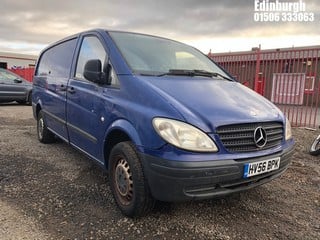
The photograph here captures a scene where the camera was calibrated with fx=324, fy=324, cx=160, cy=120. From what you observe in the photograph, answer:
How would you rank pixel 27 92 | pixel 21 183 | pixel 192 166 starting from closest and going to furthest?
pixel 192 166 < pixel 21 183 < pixel 27 92

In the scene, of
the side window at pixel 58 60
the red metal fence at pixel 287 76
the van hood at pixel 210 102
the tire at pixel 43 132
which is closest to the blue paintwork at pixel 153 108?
the van hood at pixel 210 102

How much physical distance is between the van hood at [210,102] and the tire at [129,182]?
1.94ft

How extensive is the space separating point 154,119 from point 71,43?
8.43ft

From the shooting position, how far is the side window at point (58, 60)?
4.57m

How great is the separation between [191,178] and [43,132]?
A: 13.1 feet

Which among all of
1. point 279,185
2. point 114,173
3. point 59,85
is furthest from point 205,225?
point 59,85

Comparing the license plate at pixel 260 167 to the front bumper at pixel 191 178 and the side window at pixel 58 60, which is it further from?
the side window at pixel 58 60

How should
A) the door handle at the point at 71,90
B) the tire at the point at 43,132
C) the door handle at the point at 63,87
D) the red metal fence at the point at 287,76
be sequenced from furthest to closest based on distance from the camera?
the red metal fence at the point at 287,76, the tire at the point at 43,132, the door handle at the point at 63,87, the door handle at the point at 71,90

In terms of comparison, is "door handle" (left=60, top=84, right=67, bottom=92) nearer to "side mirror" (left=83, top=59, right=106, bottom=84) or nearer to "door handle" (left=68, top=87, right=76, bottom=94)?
"door handle" (left=68, top=87, right=76, bottom=94)

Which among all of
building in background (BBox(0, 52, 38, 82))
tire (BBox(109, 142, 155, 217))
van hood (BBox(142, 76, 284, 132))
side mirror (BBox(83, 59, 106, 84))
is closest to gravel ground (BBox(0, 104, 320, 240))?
tire (BBox(109, 142, 155, 217))

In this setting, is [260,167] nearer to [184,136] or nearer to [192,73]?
[184,136]

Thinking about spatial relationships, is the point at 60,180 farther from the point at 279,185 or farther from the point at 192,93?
the point at 279,185

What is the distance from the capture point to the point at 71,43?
464cm

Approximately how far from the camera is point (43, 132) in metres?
5.76
